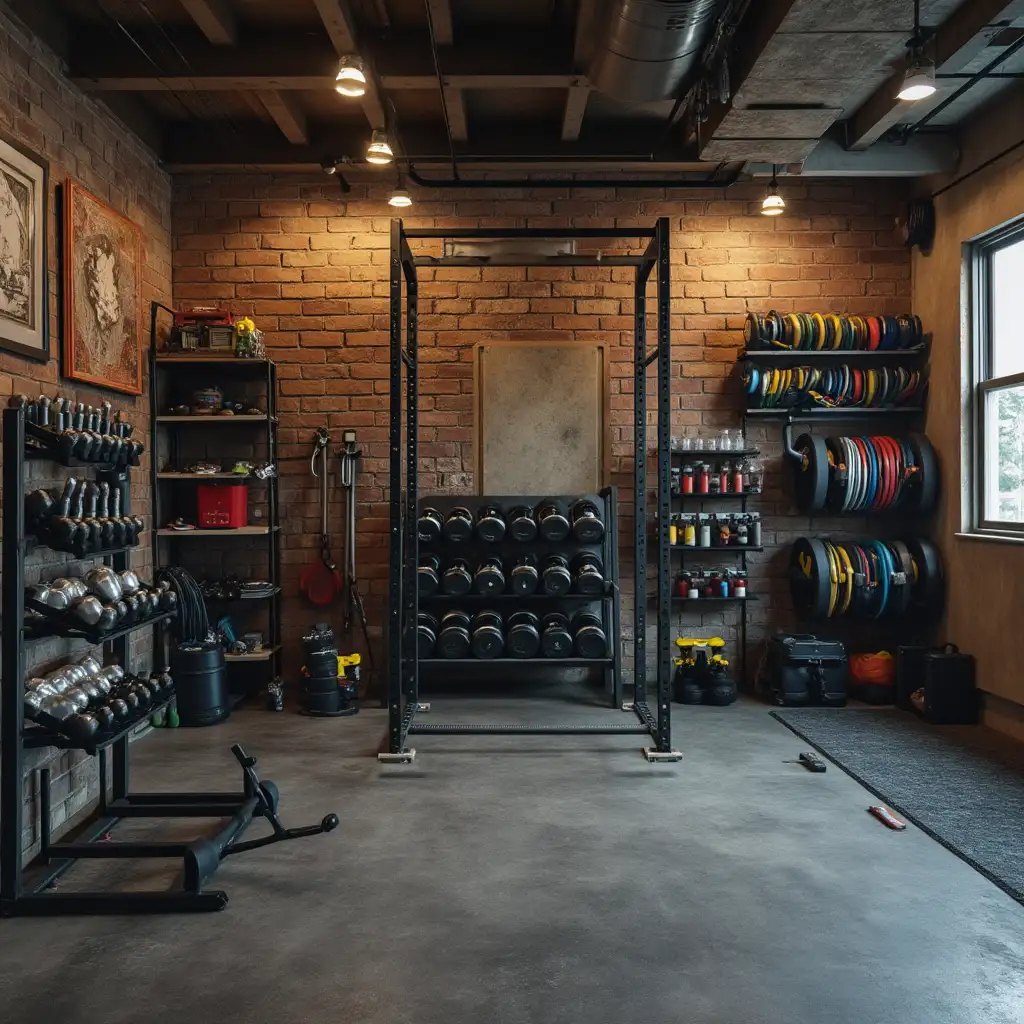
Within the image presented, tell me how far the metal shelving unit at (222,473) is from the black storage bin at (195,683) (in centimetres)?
30

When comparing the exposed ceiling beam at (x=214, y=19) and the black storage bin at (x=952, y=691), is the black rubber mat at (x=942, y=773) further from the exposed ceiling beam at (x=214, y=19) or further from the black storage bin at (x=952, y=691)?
the exposed ceiling beam at (x=214, y=19)

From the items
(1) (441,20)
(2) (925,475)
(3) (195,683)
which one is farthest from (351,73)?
(2) (925,475)

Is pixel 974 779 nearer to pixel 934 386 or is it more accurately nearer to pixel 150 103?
pixel 934 386

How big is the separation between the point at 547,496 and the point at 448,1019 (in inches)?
161

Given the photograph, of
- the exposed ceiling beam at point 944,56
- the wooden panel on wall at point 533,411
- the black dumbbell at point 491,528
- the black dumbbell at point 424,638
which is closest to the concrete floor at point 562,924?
the black dumbbell at point 424,638

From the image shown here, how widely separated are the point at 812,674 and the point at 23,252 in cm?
500

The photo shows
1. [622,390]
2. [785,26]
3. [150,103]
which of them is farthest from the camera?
[622,390]

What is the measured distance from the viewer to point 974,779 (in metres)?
4.36

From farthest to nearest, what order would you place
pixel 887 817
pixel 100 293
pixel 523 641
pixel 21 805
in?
pixel 523 641 → pixel 100 293 → pixel 887 817 → pixel 21 805

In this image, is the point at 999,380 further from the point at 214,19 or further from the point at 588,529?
the point at 214,19

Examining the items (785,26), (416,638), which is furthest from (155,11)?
(416,638)

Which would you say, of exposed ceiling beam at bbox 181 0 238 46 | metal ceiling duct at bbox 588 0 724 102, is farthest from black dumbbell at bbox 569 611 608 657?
exposed ceiling beam at bbox 181 0 238 46

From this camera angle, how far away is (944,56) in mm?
4531

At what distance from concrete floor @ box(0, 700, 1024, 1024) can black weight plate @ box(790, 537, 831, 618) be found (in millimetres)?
1768
